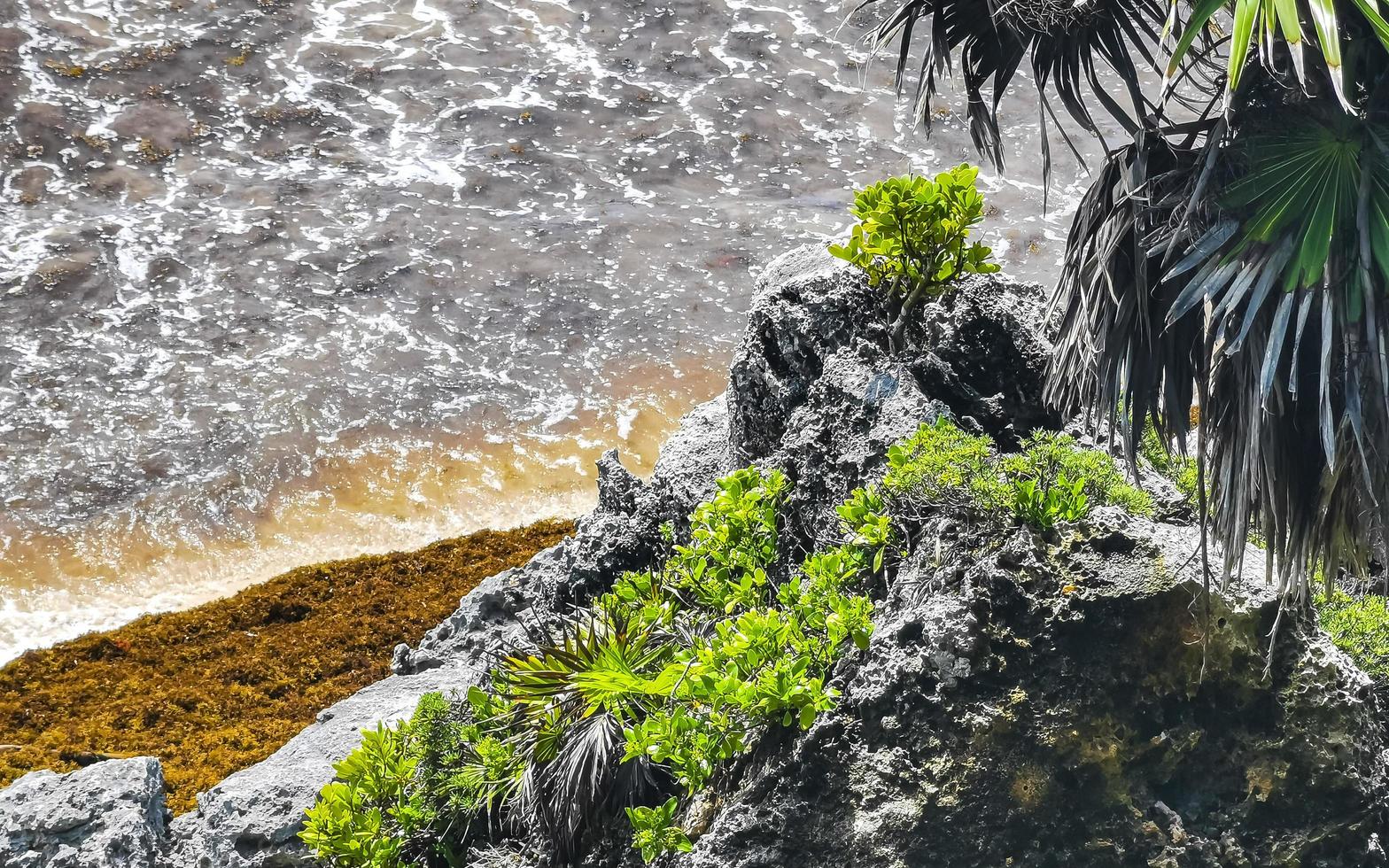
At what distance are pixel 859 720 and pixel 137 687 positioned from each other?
733 cm

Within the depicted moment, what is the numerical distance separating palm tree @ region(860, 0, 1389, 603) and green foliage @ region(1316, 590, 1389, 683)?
75cm

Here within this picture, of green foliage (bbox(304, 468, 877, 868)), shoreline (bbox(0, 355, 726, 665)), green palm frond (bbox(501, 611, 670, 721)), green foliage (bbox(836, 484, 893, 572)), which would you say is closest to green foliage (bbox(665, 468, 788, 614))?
green foliage (bbox(304, 468, 877, 868))

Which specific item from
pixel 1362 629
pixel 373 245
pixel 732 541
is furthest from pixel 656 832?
pixel 373 245

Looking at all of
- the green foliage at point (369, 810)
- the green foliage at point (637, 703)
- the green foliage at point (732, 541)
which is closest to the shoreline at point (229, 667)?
the green foliage at point (369, 810)

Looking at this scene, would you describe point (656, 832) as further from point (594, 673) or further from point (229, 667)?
point (229, 667)

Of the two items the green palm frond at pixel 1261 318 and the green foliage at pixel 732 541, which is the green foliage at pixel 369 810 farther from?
the green palm frond at pixel 1261 318

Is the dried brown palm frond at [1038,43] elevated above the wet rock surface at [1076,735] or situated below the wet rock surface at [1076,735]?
above

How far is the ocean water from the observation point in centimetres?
1245

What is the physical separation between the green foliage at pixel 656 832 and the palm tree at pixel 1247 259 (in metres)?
2.35

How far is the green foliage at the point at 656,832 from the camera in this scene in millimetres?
4587

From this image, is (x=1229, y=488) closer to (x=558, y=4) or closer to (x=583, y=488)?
(x=583, y=488)

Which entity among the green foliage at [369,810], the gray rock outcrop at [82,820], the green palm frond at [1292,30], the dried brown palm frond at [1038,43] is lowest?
the gray rock outcrop at [82,820]

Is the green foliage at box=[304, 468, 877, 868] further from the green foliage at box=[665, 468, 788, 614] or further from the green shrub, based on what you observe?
the green shrub

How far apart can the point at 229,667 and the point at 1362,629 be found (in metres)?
8.27
